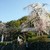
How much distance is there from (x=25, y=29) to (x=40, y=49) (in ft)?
52.7

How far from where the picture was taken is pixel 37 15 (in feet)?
106

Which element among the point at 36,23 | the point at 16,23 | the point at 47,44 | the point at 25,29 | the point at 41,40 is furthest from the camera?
the point at 16,23

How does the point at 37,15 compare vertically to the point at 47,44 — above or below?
above

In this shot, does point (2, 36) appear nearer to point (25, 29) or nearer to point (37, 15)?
point (25, 29)

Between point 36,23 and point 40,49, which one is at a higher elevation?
point 36,23

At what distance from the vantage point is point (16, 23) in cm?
4734

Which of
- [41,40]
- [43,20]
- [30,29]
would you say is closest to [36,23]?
[43,20]

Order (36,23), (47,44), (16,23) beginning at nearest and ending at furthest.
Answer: (47,44) → (36,23) → (16,23)

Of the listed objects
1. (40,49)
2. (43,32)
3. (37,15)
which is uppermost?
(37,15)

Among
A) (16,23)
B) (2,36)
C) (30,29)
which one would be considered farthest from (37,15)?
(16,23)

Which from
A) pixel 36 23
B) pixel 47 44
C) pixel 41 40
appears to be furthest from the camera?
pixel 36 23

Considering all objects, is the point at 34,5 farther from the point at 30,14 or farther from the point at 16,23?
the point at 16,23

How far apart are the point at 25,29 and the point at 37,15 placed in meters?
5.28

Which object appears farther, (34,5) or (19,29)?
(19,29)
